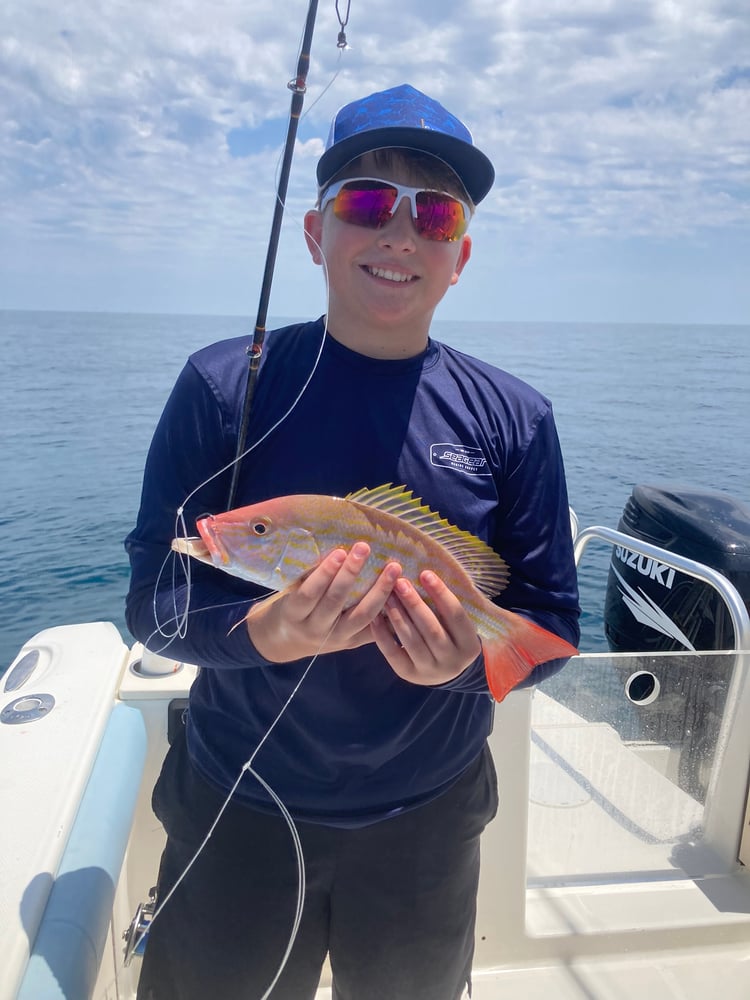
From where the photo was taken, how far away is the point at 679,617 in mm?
4445

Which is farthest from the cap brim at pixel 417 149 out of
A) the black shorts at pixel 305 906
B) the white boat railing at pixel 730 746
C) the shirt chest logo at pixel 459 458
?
the white boat railing at pixel 730 746

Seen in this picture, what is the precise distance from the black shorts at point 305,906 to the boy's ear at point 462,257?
135cm

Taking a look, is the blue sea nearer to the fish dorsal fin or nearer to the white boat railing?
the fish dorsal fin

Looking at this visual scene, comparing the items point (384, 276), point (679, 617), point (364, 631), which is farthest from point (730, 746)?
point (384, 276)

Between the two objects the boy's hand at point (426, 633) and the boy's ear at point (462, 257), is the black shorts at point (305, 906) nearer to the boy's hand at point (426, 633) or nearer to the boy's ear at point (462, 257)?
the boy's hand at point (426, 633)

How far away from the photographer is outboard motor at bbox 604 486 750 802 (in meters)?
3.01

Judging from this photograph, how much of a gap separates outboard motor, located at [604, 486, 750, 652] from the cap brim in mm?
2907

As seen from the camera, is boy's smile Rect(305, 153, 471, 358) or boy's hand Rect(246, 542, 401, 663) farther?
boy's smile Rect(305, 153, 471, 358)

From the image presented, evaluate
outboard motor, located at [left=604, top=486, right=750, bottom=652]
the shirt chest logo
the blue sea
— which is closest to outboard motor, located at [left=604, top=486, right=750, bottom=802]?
outboard motor, located at [left=604, top=486, right=750, bottom=652]

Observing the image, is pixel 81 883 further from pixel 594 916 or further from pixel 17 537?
pixel 17 537

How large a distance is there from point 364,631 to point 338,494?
0.35 metres

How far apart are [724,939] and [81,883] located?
257 cm

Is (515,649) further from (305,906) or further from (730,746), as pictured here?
(730,746)

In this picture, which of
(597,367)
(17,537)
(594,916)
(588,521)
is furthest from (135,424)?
(597,367)
